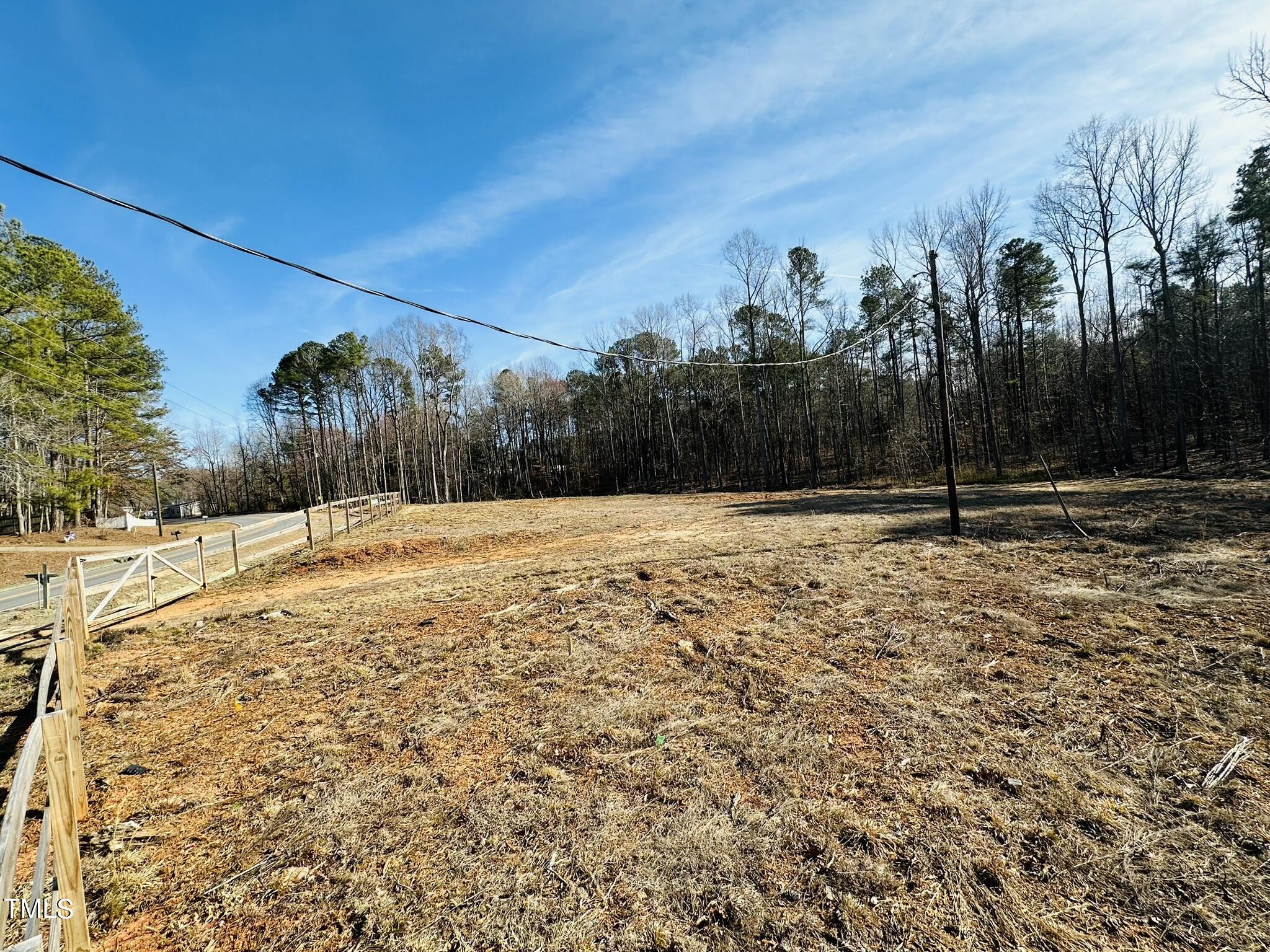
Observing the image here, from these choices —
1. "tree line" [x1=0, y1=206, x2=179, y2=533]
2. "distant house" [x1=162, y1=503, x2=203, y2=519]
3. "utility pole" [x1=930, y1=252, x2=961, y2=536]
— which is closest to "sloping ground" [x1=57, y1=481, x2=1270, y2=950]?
"utility pole" [x1=930, y1=252, x2=961, y2=536]

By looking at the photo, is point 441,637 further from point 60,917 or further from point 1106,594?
point 1106,594

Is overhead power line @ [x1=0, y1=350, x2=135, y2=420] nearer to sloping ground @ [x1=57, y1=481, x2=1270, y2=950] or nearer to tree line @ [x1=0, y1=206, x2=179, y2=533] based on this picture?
tree line @ [x1=0, y1=206, x2=179, y2=533]

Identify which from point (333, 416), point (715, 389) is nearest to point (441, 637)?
point (715, 389)

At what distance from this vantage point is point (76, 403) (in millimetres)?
21188

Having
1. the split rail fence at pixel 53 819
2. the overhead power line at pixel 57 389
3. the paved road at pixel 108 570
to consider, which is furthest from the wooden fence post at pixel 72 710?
the overhead power line at pixel 57 389

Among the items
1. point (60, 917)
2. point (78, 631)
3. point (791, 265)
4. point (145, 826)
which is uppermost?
point (791, 265)

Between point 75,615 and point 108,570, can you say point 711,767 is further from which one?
point 108,570

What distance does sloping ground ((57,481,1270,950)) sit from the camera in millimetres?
2242

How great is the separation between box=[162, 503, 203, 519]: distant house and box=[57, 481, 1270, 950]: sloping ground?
51.1m

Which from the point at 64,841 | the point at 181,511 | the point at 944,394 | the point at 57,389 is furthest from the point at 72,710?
the point at 181,511

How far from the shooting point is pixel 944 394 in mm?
9406

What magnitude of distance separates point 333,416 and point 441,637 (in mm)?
44324

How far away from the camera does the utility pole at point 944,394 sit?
9117 mm

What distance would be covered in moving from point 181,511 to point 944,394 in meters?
61.5
